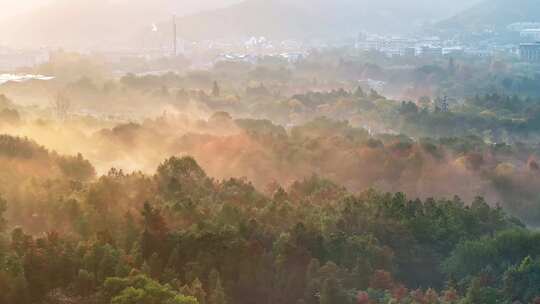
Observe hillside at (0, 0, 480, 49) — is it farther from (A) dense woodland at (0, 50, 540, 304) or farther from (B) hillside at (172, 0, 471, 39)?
(A) dense woodland at (0, 50, 540, 304)

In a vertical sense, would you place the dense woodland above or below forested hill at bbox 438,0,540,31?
below

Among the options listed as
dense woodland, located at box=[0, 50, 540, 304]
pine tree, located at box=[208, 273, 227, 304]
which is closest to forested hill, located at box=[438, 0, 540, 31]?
dense woodland, located at box=[0, 50, 540, 304]

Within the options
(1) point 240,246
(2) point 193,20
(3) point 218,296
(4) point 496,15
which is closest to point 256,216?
(1) point 240,246

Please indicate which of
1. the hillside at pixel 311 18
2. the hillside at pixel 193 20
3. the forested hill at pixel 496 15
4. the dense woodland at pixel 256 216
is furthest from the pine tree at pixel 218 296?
the forested hill at pixel 496 15

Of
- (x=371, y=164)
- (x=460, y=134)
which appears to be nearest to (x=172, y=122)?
(x=371, y=164)

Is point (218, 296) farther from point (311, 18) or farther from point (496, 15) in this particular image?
point (311, 18)

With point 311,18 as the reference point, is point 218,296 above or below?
below
